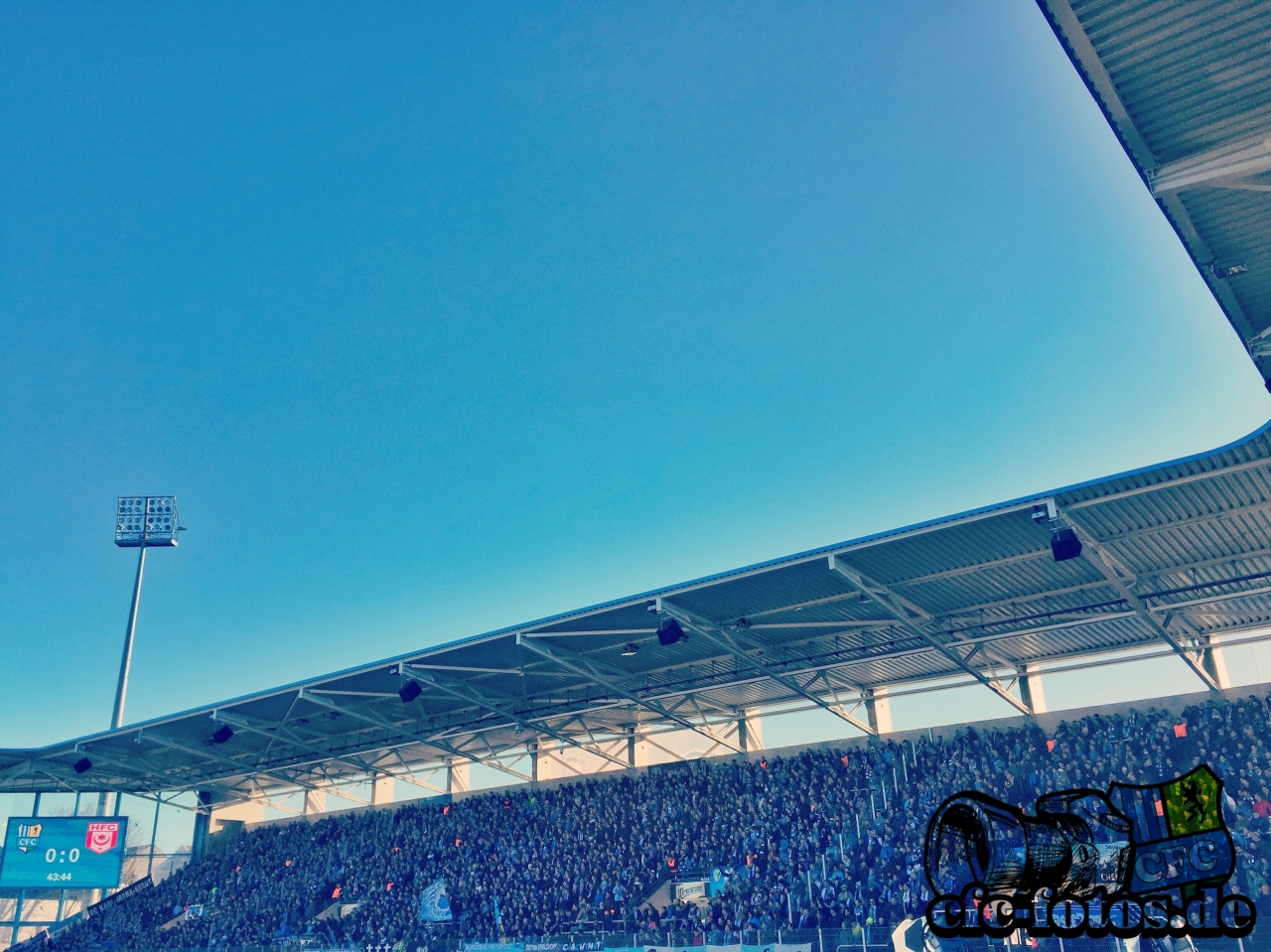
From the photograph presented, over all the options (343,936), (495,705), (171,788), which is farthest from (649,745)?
(171,788)

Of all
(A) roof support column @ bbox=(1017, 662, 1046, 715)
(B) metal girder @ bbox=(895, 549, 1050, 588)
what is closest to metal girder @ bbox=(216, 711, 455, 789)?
(B) metal girder @ bbox=(895, 549, 1050, 588)

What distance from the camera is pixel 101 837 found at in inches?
1861

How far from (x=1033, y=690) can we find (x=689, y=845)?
41.8 feet

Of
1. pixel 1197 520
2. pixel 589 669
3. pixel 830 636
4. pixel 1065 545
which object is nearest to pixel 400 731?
pixel 589 669

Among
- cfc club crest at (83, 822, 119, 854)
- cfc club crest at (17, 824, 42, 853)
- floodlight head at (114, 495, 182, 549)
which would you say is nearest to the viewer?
cfc club crest at (17, 824, 42, 853)

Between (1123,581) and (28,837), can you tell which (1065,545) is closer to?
(1123,581)

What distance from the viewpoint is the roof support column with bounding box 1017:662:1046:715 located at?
3130 centimetres

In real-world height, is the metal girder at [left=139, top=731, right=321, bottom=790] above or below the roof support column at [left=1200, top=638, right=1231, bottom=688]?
above

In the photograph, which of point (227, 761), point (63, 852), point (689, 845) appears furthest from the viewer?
point (63, 852)

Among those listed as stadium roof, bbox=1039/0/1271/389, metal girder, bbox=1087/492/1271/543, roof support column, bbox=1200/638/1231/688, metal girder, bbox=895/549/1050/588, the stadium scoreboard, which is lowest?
the stadium scoreboard

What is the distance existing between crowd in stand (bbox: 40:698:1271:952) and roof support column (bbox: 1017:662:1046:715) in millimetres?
1261

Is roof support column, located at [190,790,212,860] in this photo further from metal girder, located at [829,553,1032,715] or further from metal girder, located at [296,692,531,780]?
metal girder, located at [829,553,1032,715]

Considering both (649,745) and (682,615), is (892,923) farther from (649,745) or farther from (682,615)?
(649,745)

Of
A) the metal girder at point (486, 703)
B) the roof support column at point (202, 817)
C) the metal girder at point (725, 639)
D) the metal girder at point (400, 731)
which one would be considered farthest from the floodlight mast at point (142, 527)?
the metal girder at point (725, 639)
